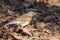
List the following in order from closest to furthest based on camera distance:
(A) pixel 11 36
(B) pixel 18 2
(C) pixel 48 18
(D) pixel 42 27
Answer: (A) pixel 11 36 → (D) pixel 42 27 → (C) pixel 48 18 → (B) pixel 18 2

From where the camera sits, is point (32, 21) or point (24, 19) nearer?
point (24, 19)

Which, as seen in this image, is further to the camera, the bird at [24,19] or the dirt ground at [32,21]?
the bird at [24,19]

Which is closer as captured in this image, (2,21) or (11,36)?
(11,36)

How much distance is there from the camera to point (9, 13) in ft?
18.2

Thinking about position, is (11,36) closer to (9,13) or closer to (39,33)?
(39,33)

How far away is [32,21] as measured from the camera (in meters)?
5.20

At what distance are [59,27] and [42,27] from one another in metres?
0.39

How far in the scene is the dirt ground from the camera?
15.2 ft

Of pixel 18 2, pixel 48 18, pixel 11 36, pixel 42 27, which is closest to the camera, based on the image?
pixel 11 36

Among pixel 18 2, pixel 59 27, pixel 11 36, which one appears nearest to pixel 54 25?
pixel 59 27

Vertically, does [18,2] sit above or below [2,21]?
above

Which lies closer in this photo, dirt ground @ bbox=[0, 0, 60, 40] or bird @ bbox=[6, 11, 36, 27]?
dirt ground @ bbox=[0, 0, 60, 40]

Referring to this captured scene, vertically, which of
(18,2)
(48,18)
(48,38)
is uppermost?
(18,2)

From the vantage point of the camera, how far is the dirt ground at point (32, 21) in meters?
4.63
